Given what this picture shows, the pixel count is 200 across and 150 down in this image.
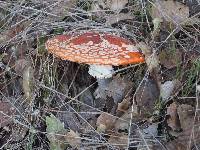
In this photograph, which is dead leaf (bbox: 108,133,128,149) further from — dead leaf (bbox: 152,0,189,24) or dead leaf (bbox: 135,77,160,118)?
dead leaf (bbox: 152,0,189,24)

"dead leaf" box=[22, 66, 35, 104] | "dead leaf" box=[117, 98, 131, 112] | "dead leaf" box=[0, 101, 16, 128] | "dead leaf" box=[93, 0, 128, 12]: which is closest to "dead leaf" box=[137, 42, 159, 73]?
"dead leaf" box=[117, 98, 131, 112]

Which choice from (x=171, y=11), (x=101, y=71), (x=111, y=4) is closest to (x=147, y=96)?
(x=101, y=71)

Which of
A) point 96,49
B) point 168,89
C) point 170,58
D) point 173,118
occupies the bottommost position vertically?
point 173,118

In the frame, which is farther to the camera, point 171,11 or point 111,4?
point 111,4

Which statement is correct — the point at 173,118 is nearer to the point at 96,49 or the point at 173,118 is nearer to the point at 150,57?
the point at 150,57

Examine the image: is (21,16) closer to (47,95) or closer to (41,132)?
(47,95)

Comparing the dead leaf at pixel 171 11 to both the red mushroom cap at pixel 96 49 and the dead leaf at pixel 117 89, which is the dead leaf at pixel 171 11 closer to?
the red mushroom cap at pixel 96 49

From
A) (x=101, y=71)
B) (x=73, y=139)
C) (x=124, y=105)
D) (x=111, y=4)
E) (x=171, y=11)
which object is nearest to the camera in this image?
(x=73, y=139)
